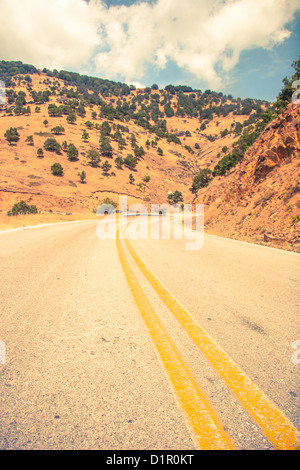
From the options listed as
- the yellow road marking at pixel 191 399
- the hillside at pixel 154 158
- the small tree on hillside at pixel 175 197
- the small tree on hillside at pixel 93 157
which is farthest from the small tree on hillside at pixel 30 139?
the yellow road marking at pixel 191 399

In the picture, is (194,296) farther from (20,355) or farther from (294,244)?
(294,244)

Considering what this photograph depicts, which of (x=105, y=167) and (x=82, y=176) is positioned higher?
(x=105, y=167)

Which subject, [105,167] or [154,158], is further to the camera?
[154,158]

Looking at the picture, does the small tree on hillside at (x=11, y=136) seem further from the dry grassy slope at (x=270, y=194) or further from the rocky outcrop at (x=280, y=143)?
the rocky outcrop at (x=280, y=143)

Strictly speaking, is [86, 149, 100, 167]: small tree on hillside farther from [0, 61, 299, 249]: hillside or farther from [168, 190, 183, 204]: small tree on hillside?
[168, 190, 183, 204]: small tree on hillside

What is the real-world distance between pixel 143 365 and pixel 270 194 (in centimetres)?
1381

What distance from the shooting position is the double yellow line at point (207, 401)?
1.41 meters

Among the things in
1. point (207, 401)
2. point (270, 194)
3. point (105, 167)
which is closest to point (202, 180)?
point (105, 167)

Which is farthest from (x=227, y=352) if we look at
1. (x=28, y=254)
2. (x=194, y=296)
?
(x=28, y=254)

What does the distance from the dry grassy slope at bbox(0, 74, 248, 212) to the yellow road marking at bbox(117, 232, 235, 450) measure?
35369mm

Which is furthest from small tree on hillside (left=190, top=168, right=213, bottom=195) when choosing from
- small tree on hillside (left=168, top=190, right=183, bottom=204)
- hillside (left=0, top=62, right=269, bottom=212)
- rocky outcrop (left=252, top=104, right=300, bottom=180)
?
rocky outcrop (left=252, top=104, right=300, bottom=180)

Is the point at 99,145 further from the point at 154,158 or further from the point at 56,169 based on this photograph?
the point at 56,169

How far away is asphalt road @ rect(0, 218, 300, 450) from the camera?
1447mm

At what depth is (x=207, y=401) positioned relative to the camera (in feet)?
5.52
